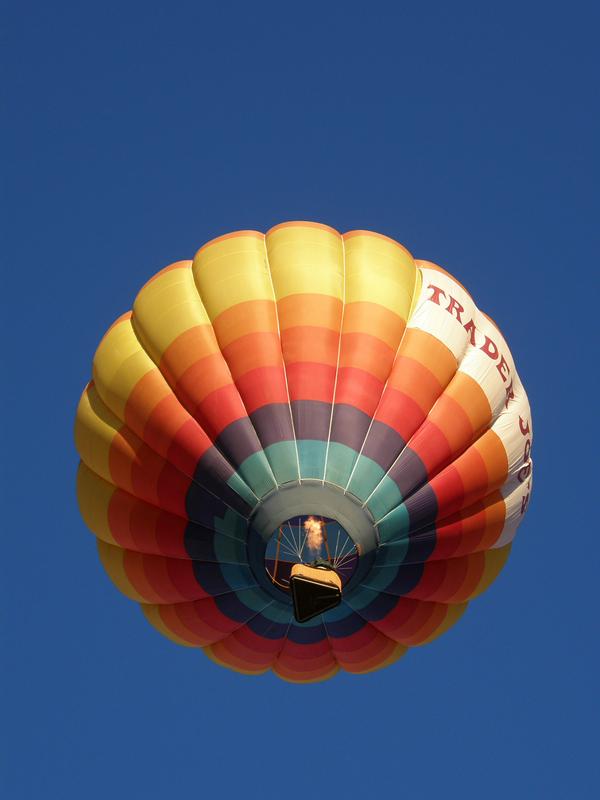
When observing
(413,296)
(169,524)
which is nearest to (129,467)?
(169,524)

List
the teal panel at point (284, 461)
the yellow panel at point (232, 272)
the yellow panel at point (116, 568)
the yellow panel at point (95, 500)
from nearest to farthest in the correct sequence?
the teal panel at point (284, 461)
the yellow panel at point (232, 272)
the yellow panel at point (95, 500)
the yellow panel at point (116, 568)

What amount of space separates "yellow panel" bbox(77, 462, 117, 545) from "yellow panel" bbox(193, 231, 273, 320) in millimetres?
3066

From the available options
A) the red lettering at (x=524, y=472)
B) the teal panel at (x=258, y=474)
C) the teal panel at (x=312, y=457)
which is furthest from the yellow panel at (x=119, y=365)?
the red lettering at (x=524, y=472)

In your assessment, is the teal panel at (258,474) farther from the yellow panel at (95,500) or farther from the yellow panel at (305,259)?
the yellow panel at (95,500)

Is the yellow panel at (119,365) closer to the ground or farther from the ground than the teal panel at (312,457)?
farther from the ground

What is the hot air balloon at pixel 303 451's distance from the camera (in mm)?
24078

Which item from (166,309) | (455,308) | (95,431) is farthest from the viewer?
(455,308)

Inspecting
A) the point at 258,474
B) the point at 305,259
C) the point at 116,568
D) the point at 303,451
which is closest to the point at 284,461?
the point at 303,451

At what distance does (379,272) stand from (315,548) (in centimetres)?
433

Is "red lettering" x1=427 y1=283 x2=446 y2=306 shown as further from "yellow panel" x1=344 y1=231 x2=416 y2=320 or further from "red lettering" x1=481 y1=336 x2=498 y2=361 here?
"red lettering" x1=481 y1=336 x2=498 y2=361

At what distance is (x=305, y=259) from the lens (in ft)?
85.1

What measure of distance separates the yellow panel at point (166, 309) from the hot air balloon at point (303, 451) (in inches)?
1.3

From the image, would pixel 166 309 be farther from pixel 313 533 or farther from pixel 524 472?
pixel 524 472

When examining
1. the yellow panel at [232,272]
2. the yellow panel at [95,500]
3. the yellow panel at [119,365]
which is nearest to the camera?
the yellow panel at [232,272]
